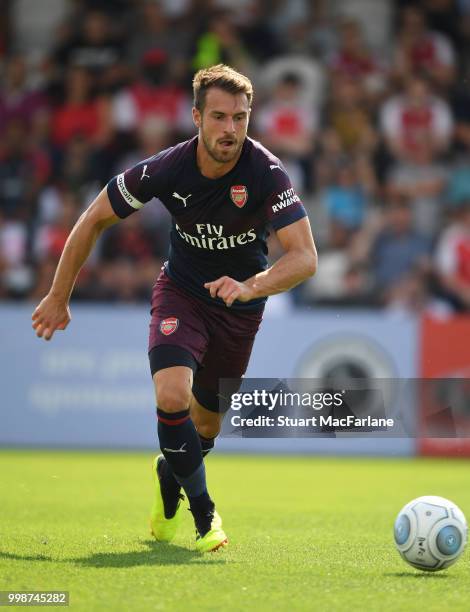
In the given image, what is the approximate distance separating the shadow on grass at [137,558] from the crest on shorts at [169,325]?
47.7 inches

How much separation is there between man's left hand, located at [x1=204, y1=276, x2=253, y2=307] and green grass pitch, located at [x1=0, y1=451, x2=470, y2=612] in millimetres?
1317

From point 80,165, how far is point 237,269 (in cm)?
991

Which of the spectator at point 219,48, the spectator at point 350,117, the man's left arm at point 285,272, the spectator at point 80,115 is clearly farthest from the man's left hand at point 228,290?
the spectator at point 219,48

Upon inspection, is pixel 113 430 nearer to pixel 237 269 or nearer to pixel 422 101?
pixel 422 101

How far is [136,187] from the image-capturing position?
6953 mm

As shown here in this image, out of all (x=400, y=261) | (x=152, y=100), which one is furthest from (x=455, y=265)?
(x=152, y=100)

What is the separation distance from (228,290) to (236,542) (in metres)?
1.83

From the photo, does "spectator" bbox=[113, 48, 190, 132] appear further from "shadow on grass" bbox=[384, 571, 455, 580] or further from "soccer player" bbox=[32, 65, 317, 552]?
"shadow on grass" bbox=[384, 571, 455, 580]

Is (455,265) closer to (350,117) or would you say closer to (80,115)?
(350,117)

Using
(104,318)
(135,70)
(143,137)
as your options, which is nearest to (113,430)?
(104,318)

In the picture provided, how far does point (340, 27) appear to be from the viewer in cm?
1836

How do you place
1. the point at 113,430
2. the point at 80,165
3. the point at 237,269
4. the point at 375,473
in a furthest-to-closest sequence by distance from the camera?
the point at 80,165 < the point at 113,430 < the point at 375,473 < the point at 237,269

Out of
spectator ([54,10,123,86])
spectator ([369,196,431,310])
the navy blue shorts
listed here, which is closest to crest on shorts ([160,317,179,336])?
the navy blue shorts

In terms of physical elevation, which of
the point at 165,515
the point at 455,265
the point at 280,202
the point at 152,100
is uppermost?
the point at 152,100
